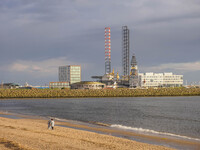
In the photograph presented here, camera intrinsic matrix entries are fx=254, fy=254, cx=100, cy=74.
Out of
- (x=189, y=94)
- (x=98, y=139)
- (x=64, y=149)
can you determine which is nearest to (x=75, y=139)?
(x=98, y=139)

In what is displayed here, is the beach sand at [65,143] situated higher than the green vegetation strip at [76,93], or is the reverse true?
the green vegetation strip at [76,93]

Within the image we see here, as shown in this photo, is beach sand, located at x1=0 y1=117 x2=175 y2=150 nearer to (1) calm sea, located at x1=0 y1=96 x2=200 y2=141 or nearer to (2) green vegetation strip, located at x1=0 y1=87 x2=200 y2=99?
→ (1) calm sea, located at x1=0 y1=96 x2=200 y2=141

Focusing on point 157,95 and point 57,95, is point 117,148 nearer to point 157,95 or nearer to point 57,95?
point 57,95

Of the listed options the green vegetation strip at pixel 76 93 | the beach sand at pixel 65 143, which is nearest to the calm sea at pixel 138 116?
the beach sand at pixel 65 143

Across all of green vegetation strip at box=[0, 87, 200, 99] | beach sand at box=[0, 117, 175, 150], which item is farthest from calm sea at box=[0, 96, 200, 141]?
green vegetation strip at box=[0, 87, 200, 99]

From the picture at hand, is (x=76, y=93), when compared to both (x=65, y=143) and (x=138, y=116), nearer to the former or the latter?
(x=138, y=116)

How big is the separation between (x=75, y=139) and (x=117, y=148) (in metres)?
4.14

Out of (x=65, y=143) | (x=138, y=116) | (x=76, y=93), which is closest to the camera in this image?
(x=65, y=143)

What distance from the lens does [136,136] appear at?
24.0 m

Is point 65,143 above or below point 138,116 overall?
above

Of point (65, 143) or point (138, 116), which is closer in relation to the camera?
point (65, 143)

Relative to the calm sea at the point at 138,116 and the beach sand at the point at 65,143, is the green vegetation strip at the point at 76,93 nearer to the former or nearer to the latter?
the calm sea at the point at 138,116

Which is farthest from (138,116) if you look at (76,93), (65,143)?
(76,93)

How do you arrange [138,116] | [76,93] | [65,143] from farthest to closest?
[76,93]
[138,116]
[65,143]
